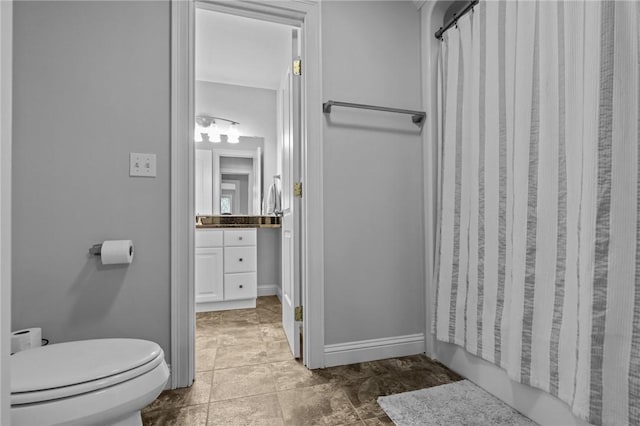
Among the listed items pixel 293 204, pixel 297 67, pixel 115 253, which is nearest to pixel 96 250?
pixel 115 253

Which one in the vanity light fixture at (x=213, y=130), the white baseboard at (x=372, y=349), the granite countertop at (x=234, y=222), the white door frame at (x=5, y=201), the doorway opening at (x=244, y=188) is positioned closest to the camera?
the white door frame at (x=5, y=201)

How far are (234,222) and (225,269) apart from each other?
0.44m

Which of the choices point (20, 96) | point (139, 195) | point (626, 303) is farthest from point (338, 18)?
point (626, 303)

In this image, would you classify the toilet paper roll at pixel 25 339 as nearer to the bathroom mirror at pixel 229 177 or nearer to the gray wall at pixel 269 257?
the bathroom mirror at pixel 229 177

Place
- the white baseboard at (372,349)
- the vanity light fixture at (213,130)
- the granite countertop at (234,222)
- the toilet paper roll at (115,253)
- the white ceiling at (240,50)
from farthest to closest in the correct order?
the vanity light fixture at (213,130) → the granite countertop at (234,222) → the white ceiling at (240,50) → the white baseboard at (372,349) → the toilet paper roll at (115,253)

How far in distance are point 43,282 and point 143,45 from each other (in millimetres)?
1206

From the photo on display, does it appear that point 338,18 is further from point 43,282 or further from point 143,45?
point 43,282

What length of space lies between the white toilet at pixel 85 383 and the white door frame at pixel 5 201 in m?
0.63

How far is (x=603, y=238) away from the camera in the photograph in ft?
3.23

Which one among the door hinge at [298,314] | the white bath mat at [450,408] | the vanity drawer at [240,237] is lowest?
the white bath mat at [450,408]

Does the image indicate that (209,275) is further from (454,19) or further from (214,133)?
(454,19)

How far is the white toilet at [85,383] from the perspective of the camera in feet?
2.82

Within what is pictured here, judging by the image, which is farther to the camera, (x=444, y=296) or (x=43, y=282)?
(x=444, y=296)

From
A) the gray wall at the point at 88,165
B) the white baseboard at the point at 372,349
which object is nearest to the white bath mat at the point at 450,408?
the white baseboard at the point at 372,349
